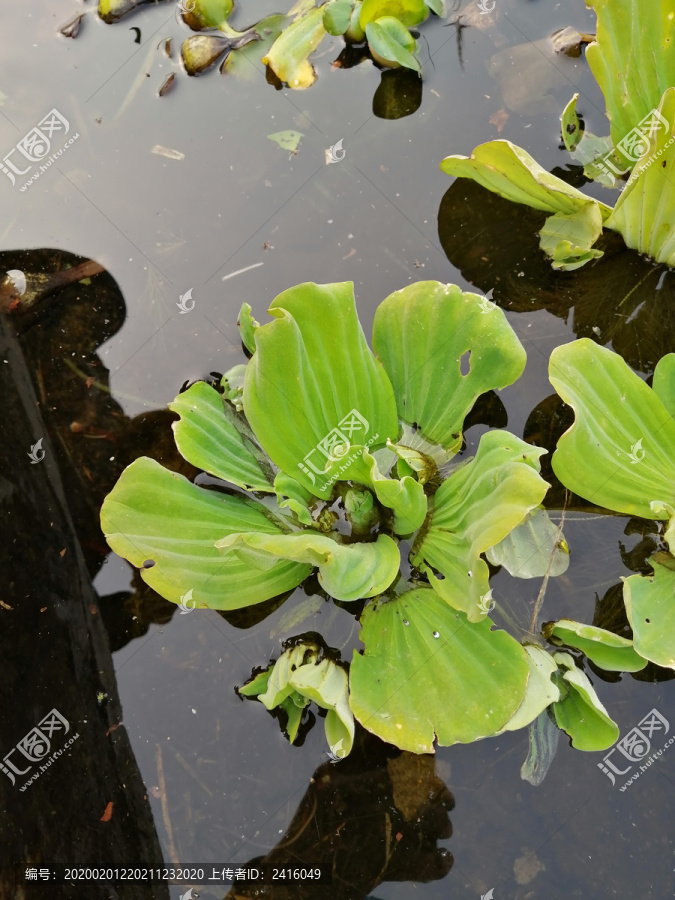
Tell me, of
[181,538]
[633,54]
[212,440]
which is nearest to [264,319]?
[212,440]

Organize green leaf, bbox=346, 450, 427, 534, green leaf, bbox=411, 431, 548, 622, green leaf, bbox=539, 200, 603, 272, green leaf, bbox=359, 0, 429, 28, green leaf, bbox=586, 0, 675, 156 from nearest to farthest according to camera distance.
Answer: green leaf, bbox=411, 431, 548, 622, green leaf, bbox=346, 450, 427, 534, green leaf, bbox=586, 0, 675, 156, green leaf, bbox=539, 200, 603, 272, green leaf, bbox=359, 0, 429, 28

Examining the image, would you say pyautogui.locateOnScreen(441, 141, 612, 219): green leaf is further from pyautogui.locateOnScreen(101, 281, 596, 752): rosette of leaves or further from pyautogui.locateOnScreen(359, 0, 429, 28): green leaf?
pyautogui.locateOnScreen(359, 0, 429, 28): green leaf

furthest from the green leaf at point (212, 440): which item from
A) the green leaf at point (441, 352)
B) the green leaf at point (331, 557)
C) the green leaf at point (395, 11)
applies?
the green leaf at point (395, 11)

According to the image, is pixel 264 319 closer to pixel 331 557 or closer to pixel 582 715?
pixel 331 557

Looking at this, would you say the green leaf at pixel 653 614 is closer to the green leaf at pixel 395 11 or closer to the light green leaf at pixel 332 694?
the light green leaf at pixel 332 694

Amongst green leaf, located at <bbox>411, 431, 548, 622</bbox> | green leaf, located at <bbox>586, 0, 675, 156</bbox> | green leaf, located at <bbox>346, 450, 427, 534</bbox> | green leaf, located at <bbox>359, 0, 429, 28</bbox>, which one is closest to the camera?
green leaf, located at <bbox>411, 431, 548, 622</bbox>

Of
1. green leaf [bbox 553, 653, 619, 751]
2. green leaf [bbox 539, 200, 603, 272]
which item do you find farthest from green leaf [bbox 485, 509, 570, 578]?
green leaf [bbox 539, 200, 603, 272]
